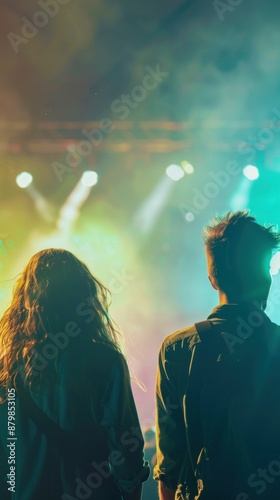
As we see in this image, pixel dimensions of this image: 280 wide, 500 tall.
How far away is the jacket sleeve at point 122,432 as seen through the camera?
85.7 inches

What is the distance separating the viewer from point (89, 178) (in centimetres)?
965

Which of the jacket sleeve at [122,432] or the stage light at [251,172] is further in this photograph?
the stage light at [251,172]

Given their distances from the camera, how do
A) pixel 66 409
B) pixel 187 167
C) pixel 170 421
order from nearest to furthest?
pixel 66 409 < pixel 170 421 < pixel 187 167

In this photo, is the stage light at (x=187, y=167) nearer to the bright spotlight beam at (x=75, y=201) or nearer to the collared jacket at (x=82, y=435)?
the bright spotlight beam at (x=75, y=201)

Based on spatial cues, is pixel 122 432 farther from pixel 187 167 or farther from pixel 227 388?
pixel 187 167

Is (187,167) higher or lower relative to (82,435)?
higher

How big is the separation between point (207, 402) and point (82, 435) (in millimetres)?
556

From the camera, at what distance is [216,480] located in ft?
6.73

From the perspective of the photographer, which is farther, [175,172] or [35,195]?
[35,195]

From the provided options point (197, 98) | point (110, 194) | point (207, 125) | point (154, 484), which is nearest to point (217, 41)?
point (197, 98)

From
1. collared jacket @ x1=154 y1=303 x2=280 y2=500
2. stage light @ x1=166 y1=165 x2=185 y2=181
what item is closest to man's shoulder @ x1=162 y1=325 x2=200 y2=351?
collared jacket @ x1=154 y1=303 x2=280 y2=500

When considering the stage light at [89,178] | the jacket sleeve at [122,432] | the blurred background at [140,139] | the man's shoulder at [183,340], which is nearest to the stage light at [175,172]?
the blurred background at [140,139]

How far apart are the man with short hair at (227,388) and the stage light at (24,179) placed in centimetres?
733

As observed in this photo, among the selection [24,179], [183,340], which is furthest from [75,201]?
[183,340]
